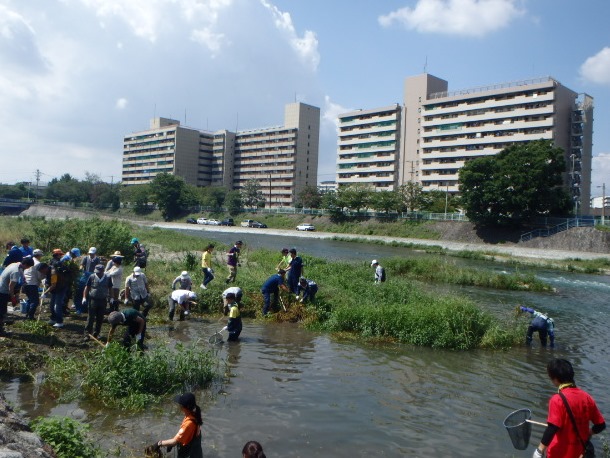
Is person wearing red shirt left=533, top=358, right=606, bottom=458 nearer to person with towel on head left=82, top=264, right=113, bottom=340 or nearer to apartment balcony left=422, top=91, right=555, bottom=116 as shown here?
person with towel on head left=82, top=264, right=113, bottom=340

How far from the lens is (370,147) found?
10831 cm

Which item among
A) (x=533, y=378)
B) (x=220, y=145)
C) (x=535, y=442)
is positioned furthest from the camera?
(x=220, y=145)

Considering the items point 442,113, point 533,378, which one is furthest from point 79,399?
point 442,113

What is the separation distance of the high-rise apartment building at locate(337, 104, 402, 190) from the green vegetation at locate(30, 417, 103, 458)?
99.5m

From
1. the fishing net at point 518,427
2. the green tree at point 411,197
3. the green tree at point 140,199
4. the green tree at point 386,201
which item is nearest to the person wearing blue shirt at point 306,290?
the fishing net at point 518,427

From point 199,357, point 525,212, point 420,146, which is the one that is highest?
point 420,146

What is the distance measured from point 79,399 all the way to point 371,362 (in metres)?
6.25

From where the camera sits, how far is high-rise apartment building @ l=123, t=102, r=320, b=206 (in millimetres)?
133125

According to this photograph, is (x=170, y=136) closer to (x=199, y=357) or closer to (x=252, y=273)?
(x=252, y=273)

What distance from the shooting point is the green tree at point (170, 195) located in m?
103

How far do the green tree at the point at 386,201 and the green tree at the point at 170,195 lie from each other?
44.9 m

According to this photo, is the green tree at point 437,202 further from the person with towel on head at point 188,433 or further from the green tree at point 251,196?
the person with towel on head at point 188,433

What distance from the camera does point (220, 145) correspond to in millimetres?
147375

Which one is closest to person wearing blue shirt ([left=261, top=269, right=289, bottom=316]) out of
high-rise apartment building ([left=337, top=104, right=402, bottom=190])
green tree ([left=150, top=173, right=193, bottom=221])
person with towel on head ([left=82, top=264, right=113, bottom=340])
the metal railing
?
person with towel on head ([left=82, top=264, right=113, bottom=340])
